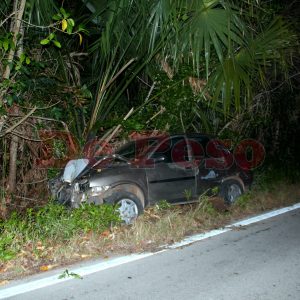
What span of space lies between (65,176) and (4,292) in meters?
3.05

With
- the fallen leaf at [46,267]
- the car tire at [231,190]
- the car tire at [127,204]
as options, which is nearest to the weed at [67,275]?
the fallen leaf at [46,267]

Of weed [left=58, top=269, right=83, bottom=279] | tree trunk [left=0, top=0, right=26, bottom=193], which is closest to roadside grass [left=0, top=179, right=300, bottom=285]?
weed [left=58, top=269, right=83, bottom=279]

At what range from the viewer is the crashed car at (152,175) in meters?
6.46

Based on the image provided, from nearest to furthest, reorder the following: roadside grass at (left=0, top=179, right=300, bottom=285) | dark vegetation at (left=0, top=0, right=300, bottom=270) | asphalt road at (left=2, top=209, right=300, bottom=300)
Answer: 1. asphalt road at (left=2, top=209, right=300, bottom=300)
2. roadside grass at (left=0, top=179, right=300, bottom=285)
3. dark vegetation at (left=0, top=0, right=300, bottom=270)

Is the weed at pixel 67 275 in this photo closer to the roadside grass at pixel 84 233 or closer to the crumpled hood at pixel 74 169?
the roadside grass at pixel 84 233

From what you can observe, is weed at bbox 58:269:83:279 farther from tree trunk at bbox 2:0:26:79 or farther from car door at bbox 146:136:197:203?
tree trunk at bbox 2:0:26:79

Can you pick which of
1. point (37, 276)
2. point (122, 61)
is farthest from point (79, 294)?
point (122, 61)

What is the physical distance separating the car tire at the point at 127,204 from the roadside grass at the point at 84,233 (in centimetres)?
19

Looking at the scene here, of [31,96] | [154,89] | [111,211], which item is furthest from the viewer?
[154,89]

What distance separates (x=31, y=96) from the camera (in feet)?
24.9

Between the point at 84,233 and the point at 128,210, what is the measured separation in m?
1.12

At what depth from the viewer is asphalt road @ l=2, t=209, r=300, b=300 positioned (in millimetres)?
4035

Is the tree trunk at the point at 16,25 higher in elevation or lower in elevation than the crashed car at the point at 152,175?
higher

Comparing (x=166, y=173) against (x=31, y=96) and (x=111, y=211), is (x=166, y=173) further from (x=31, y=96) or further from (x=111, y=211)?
(x=31, y=96)
